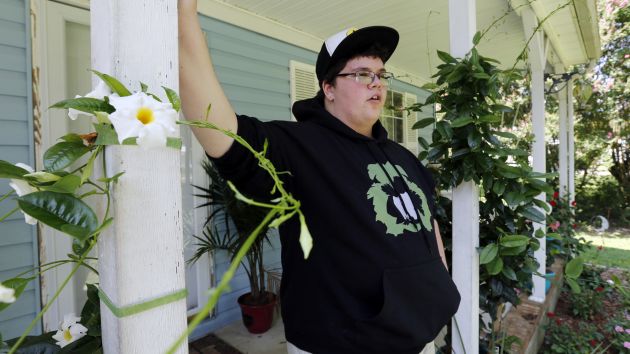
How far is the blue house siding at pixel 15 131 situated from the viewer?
2074 mm

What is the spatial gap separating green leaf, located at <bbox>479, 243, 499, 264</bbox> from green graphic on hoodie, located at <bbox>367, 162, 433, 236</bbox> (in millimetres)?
566

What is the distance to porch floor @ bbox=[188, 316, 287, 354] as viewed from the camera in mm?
2838

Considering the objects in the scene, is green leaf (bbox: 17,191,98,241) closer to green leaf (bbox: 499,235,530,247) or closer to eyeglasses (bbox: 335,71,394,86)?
eyeglasses (bbox: 335,71,394,86)

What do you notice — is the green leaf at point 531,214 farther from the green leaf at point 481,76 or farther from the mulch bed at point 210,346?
the mulch bed at point 210,346

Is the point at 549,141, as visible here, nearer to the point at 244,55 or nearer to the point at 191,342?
the point at 244,55

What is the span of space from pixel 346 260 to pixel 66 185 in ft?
2.68

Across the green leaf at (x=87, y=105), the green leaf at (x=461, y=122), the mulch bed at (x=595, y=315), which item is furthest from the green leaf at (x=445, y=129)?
the mulch bed at (x=595, y=315)

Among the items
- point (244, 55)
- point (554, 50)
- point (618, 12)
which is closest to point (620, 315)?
point (554, 50)

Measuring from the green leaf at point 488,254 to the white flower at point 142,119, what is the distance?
1.73m

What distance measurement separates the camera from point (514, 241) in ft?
5.74

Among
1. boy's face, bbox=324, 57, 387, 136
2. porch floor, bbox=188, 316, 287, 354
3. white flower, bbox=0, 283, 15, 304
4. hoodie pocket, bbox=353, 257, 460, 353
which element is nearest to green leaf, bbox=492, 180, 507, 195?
hoodie pocket, bbox=353, 257, 460, 353

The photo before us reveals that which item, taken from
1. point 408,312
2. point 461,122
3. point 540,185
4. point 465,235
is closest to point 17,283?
point 408,312

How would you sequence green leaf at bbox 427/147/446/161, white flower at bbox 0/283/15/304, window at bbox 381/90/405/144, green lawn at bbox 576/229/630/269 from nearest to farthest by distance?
white flower at bbox 0/283/15/304 → green leaf at bbox 427/147/446/161 → green lawn at bbox 576/229/630/269 → window at bbox 381/90/405/144

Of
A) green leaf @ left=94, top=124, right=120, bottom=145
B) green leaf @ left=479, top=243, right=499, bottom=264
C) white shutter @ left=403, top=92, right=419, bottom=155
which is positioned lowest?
green leaf @ left=479, top=243, right=499, bottom=264
